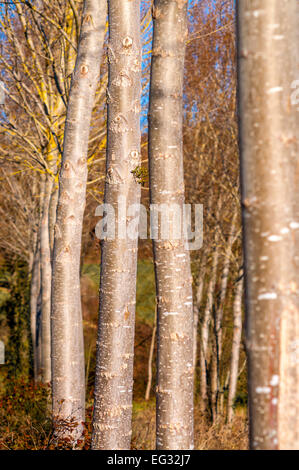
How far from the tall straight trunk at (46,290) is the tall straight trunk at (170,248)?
17.7ft

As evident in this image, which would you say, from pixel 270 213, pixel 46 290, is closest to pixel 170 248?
pixel 270 213

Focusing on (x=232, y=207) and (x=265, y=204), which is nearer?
(x=265, y=204)

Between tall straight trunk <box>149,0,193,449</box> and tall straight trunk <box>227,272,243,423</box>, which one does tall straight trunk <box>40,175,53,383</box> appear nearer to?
tall straight trunk <box>227,272,243,423</box>

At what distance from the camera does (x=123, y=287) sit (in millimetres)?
3430

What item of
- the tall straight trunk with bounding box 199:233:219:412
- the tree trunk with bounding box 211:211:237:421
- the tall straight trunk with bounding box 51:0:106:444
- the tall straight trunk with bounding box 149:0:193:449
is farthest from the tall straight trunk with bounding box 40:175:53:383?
the tall straight trunk with bounding box 149:0:193:449

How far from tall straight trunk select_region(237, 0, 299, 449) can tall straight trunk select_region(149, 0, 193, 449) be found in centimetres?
106

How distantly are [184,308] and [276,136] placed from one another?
137 centimetres

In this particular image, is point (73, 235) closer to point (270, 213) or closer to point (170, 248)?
point (170, 248)

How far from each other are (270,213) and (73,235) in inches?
136

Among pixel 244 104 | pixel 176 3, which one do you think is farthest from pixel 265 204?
pixel 176 3

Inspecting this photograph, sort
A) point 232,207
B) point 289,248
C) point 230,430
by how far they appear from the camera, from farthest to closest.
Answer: point 232,207 → point 230,430 → point 289,248

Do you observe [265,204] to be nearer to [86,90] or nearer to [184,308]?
[184,308]
